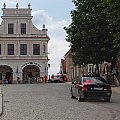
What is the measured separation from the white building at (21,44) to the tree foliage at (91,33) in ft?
111

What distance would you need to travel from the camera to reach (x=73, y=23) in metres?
47.7

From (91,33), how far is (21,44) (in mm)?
38362

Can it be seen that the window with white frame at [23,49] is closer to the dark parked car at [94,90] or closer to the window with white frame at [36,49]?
the window with white frame at [36,49]

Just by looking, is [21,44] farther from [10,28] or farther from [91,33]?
[91,33]

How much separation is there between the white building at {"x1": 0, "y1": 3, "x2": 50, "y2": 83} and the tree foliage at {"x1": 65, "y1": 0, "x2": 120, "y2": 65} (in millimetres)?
33976

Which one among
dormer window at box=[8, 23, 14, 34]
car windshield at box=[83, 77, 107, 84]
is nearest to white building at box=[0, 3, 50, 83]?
dormer window at box=[8, 23, 14, 34]

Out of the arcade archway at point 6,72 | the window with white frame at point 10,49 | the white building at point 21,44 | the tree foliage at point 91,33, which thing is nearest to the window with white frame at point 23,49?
the white building at point 21,44

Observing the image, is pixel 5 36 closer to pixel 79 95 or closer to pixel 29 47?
pixel 29 47

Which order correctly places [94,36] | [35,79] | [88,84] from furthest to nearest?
[35,79] → [94,36] → [88,84]

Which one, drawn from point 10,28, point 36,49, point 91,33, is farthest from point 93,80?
point 10,28

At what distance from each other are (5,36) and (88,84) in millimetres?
58621

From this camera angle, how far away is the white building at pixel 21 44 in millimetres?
81875

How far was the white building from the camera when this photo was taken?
81.9 metres

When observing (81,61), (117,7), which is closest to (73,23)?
(81,61)
